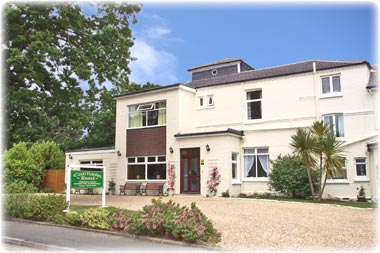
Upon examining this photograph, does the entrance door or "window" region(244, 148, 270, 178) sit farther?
the entrance door

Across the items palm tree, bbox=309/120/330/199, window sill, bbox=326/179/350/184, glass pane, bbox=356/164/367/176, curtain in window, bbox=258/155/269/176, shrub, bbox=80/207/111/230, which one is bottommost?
shrub, bbox=80/207/111/230

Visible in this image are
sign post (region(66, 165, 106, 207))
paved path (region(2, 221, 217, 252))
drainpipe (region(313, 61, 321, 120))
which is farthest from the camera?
drainpipe (region(313, 61, 321, 120))

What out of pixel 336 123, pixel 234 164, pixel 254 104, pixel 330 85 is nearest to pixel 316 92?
pixel 330 85

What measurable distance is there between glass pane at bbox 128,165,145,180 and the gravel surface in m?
9.76

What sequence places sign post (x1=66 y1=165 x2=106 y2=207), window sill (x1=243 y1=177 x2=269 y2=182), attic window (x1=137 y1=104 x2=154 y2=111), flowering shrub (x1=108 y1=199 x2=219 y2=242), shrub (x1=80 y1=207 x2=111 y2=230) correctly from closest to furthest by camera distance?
flowering shrub (x1=108 y1=199 x2=219 y2=242), shrub (x1=80 y1=207 x2=111 y2=230), sign post (x1=66 y1=165 x2=106 y2=207), window sill (x1=243 y1=177 x2=269 y2=182), attic window (x1=137 y1=104 x2=154 y2=111)

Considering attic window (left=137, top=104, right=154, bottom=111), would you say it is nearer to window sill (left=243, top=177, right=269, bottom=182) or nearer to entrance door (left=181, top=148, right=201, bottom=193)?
entrance door (left=181, top=148, right=201, bottom=193)

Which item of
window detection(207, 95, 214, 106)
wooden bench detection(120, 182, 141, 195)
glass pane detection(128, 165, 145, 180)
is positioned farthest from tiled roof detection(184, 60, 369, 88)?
wooden bench detection(120, 182, 141, 195)

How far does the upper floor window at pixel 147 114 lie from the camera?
2392 cm

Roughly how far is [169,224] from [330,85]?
14660 millimetres

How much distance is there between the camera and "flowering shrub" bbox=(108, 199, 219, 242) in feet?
27.3

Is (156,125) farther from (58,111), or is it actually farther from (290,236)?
(290,236)

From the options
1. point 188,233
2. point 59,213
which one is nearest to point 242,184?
point 59,213

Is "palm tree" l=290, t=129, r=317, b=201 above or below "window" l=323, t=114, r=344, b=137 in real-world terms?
below

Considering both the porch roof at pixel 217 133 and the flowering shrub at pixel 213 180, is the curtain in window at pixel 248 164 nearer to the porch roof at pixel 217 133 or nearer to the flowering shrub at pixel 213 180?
the porch roof at pixel 217 133
